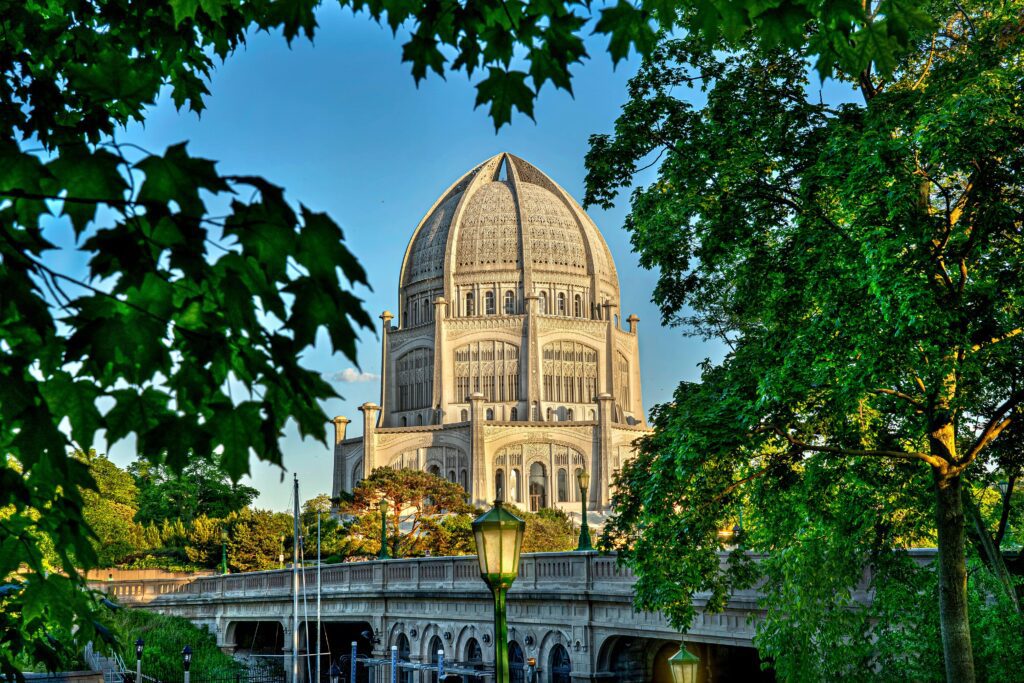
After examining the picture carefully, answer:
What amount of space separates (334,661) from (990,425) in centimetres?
4164

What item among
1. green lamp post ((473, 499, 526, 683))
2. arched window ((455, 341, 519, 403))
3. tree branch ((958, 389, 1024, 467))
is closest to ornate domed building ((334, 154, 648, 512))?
arched window ((455, 341, 519, 403))

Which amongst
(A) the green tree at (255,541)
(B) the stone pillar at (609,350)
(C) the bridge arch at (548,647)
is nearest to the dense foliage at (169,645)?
(A) the green tree at (255,541)

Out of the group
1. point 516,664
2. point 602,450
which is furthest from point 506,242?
point 516,664

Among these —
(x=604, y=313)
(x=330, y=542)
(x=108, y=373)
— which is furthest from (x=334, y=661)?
(x=604, y=313)

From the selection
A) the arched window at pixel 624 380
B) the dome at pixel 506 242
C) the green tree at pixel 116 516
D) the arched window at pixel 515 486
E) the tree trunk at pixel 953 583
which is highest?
the dome at pixel 506 242

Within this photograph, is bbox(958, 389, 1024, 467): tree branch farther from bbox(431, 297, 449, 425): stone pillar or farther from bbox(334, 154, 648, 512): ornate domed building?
bbox(431, 297, 449, 425): stone pillar

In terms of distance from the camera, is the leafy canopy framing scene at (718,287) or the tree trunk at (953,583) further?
the tree trunk at (953,583)

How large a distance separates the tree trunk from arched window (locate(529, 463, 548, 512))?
85.5 meters

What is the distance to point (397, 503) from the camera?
6856cm

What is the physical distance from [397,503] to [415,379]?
47.1 m

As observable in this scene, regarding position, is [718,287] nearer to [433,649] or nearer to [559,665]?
[559,665]

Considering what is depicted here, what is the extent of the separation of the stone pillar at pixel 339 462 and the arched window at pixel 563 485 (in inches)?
772

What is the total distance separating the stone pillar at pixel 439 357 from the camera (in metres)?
110

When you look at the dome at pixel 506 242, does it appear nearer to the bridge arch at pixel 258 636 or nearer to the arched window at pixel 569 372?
the arched window at pixel 569 372
